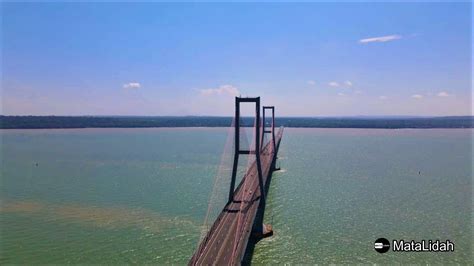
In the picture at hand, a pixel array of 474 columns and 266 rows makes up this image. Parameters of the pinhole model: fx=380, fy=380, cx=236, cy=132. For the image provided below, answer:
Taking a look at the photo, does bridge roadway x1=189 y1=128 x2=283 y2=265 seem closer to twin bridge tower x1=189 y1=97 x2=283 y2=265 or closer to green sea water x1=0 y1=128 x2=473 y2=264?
twin bridge tower x1=189 y1=97 x2=283 y2=265

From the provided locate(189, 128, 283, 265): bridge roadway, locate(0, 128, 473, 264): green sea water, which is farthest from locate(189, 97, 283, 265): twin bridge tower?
locate(0, 128, 473, 264): green sea water

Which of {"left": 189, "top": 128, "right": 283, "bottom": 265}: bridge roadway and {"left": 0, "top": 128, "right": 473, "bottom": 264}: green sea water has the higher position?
{"left": 189, "top": 128, "right": 283, "bottom": 265}: bridge roadway

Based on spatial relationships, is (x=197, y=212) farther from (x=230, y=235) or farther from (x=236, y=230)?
(x=230, y=235)

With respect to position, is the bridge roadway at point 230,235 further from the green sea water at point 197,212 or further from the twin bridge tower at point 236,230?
the green sea water at point 197,212

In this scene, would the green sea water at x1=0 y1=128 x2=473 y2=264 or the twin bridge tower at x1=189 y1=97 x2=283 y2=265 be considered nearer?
the twin bridge tower at x1=189 y1=97 x2=283 y2=265

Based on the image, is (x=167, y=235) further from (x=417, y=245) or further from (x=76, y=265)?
(x=417, y=245)

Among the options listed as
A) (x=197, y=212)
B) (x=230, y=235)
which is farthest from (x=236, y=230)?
(x=197, y=212)

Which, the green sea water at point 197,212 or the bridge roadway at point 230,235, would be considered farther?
the green sea water at point 197,212

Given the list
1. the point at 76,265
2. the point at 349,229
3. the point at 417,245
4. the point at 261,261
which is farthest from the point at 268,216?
the point at 76,265

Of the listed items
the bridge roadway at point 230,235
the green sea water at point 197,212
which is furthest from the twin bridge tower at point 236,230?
the green sea water at point 197,212

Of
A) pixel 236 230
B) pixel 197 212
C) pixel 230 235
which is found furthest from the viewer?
pixel 197 212

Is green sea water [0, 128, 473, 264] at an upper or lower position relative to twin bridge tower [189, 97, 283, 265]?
lower

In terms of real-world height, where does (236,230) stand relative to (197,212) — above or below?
above
